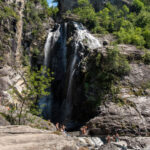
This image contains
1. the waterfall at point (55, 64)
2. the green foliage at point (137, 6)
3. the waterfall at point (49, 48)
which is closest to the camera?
the waterfall at point (55, 64)

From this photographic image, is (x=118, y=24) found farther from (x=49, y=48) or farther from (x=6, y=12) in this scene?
(x=6, y=12)

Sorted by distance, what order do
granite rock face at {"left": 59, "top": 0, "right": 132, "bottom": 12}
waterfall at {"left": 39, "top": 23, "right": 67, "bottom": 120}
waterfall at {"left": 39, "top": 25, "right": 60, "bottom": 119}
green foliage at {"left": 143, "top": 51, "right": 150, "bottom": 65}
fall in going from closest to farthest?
green foliage at {"left": 143, "top": 51, "right": 150, "bottom": 65}
waterfall at {"left": 39, "top": 23, "right": 67, "bottom": 120}
waterfall at {"left": 39, "top": 25, "right": 60, "bottom": 119}
granite rock face at {"left": 59, "top": 0, "right": 132, "bottom": 12}

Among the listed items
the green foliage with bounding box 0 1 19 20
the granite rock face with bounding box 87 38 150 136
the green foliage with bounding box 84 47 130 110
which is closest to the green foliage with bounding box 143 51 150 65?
the granite rock face with bounding box 87 38 150 136

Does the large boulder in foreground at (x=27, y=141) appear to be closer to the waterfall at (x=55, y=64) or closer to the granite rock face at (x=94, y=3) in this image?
the waterfall at (x=55, y=64)

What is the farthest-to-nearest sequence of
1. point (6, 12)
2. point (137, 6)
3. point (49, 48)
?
point (137, 6), point (49, 48), point (6, 12)

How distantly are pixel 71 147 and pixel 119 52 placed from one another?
18893 millimetres

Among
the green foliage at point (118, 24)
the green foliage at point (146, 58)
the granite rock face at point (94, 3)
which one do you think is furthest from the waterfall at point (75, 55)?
the granite rock face at point (94, 3)

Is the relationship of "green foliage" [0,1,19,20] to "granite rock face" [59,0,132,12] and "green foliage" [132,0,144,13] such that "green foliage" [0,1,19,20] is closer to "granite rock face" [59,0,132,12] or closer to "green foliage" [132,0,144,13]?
"granite rock face" [59,0,132,12]

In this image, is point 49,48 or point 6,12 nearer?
point 6,12

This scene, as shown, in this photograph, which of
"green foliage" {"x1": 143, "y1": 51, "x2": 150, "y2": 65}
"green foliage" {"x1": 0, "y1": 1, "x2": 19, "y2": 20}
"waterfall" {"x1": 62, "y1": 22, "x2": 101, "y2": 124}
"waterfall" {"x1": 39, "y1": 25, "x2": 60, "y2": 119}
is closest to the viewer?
"green foliage" {"x1": 143, "y1": 51, "x2": 150, "y2": 65}

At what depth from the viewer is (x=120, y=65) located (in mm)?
20734

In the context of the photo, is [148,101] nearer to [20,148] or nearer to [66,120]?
[66,120]

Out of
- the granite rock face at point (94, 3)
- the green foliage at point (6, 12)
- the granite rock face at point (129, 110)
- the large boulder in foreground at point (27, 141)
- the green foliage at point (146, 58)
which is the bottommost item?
the granite rock face at point (129, 110)

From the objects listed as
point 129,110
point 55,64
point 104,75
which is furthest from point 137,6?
point 129,110
